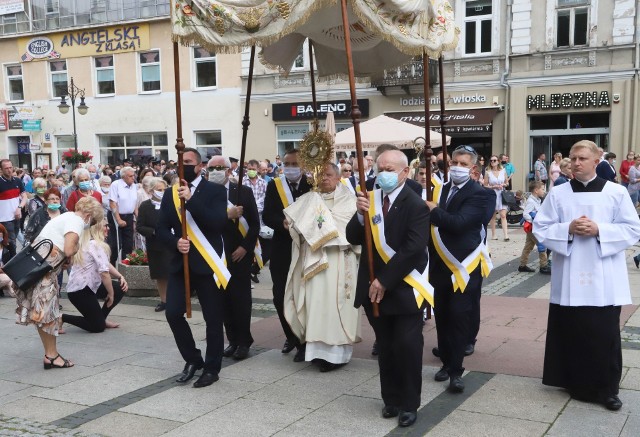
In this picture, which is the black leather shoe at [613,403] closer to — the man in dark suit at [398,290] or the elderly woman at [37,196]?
the man in dark suit at [398,290]

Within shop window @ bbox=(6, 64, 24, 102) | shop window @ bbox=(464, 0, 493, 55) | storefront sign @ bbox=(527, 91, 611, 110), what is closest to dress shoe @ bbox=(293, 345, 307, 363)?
storefront sign @ bbox=(527, 91, 611, 110)

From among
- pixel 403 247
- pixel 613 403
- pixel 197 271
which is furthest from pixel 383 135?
pixel 613 403

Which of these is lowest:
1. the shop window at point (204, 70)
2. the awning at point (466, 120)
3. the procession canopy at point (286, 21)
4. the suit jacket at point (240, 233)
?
the suit jacket at point (240, 233)

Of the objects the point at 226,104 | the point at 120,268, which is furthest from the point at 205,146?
the point at 120,268

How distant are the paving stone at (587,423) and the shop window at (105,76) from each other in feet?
87.4

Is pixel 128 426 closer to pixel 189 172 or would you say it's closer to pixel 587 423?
pixel 189 172

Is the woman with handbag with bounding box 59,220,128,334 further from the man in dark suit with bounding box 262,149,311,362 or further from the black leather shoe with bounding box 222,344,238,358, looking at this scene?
the man in dark suit with bounding box 262,149,311,362

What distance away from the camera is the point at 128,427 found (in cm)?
463

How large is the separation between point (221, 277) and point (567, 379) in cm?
272

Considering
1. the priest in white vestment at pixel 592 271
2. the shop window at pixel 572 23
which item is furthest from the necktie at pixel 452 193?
the shop window at pixel 572 23

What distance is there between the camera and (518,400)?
494 cm

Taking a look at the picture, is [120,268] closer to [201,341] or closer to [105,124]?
[201,341]

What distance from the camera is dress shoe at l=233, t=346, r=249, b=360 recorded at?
620 cm

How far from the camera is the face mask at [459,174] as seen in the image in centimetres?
530
